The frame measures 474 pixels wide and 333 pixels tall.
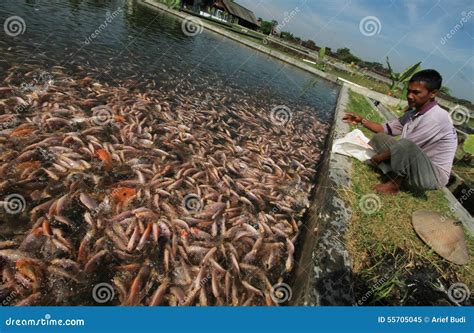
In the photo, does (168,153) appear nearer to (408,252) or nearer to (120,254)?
(120,254)

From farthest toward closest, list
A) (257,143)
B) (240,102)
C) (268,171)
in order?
(240,102) < (257,143) < (268,171)

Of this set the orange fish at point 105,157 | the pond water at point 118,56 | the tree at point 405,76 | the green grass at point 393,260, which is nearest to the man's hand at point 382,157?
the green grass at point 393,260

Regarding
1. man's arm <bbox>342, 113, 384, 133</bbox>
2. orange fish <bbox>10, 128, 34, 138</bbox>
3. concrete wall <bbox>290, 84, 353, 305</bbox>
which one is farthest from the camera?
man's arm <bbox>342, 113, 384, 133</bbox>

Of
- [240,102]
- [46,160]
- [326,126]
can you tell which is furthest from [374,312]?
[326,126]

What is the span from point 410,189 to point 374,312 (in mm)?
3568

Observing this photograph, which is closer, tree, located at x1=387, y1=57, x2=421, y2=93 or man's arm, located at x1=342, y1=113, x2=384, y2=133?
man's arm, located at x1=342, y1=113, x2=384, y2=133

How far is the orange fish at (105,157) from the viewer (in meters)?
5.05

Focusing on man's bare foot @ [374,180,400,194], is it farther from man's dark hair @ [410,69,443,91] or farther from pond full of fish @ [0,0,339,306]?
man's dark hair @ [410,69,443,91]

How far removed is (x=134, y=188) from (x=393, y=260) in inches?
160

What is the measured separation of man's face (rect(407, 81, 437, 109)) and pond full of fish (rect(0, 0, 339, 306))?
2.78 metres

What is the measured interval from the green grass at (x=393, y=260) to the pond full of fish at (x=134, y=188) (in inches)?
40.8

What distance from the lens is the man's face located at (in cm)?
519

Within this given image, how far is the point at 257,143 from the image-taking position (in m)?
8.05

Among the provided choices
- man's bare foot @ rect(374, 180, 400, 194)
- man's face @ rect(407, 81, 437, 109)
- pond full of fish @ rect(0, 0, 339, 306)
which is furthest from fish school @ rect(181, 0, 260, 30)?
man's bare foot @ rect(374, 180, 400, 194)
